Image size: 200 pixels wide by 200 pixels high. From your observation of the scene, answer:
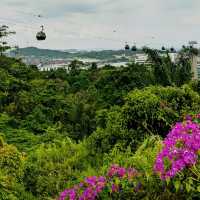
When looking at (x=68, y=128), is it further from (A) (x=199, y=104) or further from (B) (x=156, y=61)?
(A) (x=199, y=104)

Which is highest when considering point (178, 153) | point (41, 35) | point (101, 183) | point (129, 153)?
point (41, 35)

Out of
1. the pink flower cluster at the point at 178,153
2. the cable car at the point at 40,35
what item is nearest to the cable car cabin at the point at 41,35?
the cable car at the point at 40,35

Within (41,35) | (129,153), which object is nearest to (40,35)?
(41,35)

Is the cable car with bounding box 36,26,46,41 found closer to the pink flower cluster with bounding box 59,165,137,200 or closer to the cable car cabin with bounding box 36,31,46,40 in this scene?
the cable car cabin with bounding box 36,31,46,40

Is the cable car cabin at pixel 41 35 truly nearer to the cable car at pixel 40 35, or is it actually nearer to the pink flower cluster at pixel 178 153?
the cable car at pixel 40 35

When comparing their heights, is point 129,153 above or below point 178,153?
below

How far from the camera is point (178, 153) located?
582 centimetres

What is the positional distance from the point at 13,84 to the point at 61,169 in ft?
102

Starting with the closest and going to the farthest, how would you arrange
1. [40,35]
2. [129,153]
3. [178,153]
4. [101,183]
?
[178,153]
[101,183]
[129,153]
[40,35]

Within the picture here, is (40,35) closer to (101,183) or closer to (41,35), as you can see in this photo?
(41,35)

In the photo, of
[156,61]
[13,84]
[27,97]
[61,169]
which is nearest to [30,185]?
[61,169]

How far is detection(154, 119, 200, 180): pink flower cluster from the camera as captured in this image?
5715 mm

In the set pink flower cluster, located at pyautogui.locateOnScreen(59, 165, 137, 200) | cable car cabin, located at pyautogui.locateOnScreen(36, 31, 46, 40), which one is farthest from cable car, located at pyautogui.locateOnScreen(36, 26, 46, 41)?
pink flower cluster, located at pyautogui.locateOnScreen(59, 165, 137, 200)

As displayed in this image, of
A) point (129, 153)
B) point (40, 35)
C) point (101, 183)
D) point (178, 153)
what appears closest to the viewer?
point (178, 153)
